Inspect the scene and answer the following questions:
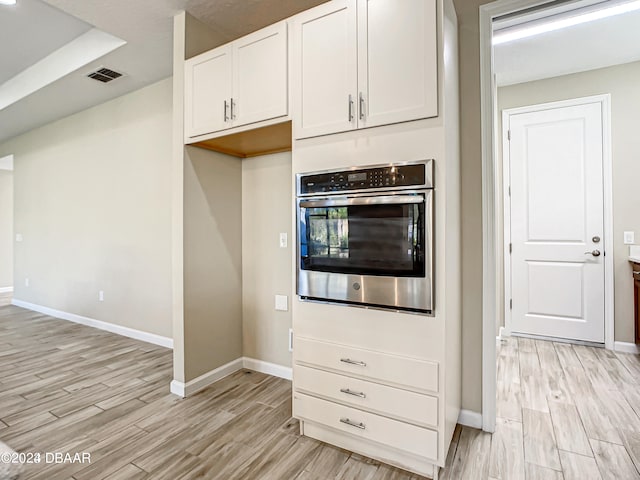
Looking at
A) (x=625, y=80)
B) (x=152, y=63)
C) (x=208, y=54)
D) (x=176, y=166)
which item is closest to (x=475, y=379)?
(x=176, y=166)

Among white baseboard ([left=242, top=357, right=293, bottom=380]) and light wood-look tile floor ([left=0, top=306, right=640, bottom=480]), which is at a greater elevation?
white baseboard ([left=242, top=357, right=293, bottom=380])

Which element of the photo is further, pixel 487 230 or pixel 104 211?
pixel 104 211

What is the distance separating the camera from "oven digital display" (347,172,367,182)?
1.74m

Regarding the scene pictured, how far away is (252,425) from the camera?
2.12m

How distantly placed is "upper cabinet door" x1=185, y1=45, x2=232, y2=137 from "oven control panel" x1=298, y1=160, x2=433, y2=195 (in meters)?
0.85

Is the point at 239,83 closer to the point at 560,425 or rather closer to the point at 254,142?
the point at 254,142

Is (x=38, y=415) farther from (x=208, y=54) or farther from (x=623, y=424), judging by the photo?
(x=623, y=424)

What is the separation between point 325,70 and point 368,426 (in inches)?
76.0

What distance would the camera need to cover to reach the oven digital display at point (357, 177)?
174 cm

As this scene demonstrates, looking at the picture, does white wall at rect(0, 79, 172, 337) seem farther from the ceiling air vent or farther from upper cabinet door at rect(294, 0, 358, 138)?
upper cabinet door at rect(294, 0, 358, 138)

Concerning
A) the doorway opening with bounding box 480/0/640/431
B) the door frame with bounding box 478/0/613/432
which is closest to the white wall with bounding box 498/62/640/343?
the doorway opening with bounding box 480/0/640/431

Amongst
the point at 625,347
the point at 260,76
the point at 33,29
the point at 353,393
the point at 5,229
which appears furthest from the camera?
the point at 5,229

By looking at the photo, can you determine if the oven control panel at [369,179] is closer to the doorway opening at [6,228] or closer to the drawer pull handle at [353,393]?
the drawer pull handle at [353,393]

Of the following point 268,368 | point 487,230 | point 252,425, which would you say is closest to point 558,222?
point 487,230
